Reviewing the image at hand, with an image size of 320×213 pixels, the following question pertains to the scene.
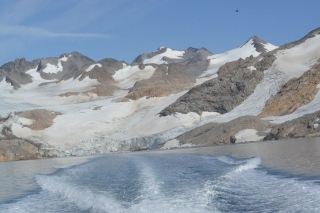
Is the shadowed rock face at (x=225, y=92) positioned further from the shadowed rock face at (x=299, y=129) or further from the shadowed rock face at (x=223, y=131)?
the shadowed rock face at (x=299, y=129)

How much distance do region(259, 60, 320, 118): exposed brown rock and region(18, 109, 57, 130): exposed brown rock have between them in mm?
35297

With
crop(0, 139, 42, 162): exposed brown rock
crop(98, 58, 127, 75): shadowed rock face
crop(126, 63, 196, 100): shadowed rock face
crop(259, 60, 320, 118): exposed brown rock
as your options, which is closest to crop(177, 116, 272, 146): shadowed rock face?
crop(259, 60, 320, 118): exposed brown rock

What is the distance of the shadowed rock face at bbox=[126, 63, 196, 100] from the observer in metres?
95.3

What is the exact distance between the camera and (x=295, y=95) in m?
58.6

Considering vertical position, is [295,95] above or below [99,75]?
below

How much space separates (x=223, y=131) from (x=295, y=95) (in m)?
12.9

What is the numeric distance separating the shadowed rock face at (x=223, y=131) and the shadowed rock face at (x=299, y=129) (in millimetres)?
2582

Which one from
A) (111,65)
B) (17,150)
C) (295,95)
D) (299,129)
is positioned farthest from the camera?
(111,65)

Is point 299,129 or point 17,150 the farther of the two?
point 17,150

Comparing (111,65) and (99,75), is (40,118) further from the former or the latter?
(111,65)

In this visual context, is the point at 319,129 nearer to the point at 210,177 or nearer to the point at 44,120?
the point at 210,177

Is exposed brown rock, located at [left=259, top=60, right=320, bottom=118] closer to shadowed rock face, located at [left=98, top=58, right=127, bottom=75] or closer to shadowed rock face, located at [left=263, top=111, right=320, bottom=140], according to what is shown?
shadowed rock face, located at [left=263, top=111, right=320, bottom=140]

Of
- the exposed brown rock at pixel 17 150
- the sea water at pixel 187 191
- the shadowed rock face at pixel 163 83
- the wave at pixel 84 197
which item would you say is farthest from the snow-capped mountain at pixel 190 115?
the wave at pixel 84 197

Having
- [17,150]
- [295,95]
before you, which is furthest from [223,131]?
[17,150]
